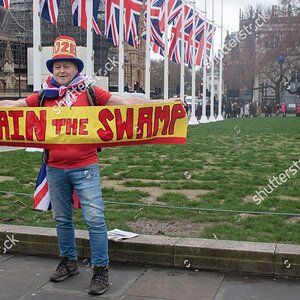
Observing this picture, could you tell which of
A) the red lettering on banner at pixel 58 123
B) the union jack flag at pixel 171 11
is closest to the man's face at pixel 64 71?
the red lettering on banner at pixel 58 123

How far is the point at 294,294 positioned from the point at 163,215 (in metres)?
2.70

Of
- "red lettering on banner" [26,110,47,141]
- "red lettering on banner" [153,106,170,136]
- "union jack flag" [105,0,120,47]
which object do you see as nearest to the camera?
"red lettering on banner" [26,110,47,141]

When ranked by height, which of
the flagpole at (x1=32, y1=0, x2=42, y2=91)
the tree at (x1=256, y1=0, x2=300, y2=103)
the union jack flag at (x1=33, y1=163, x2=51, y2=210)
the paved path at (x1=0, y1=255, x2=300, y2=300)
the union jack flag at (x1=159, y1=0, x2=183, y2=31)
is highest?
the tree at (x1=256, y1=0, x2=300, y2=103)

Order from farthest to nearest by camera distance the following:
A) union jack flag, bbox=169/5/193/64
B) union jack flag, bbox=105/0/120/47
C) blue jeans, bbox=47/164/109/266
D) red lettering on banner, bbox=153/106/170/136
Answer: union jack flag, bbox=169/5/193/64, union jack flag, bbox=105/0/120/47, red lettering on banner, bbox=153/106/170/136, blue jeans, bbox=47/164/109/266

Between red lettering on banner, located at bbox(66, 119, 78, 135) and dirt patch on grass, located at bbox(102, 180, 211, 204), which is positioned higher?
red lettering on banner, located at bbox(66, 119, 78, 135)

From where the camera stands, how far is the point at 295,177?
1093 cm

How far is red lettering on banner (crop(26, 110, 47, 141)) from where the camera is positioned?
493 centimetres

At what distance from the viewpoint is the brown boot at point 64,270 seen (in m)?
4.81

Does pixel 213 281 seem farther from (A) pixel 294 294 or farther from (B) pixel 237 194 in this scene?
(B) pixel 237 194

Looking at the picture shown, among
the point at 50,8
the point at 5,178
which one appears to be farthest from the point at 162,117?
the point at 50,8

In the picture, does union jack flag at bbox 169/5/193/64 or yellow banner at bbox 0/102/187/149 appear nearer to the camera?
yellow banner at bbox 0/102/187/149

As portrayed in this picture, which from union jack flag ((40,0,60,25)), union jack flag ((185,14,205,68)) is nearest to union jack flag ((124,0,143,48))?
union jack flag ((40,0,60,25))

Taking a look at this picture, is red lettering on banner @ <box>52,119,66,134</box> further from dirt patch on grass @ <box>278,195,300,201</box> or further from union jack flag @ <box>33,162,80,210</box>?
dirt patch on grass @ <box>278,195,300,201</box>

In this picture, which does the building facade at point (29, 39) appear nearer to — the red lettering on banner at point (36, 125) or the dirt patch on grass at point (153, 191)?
the dirt patch on grass at point (153, 191)
